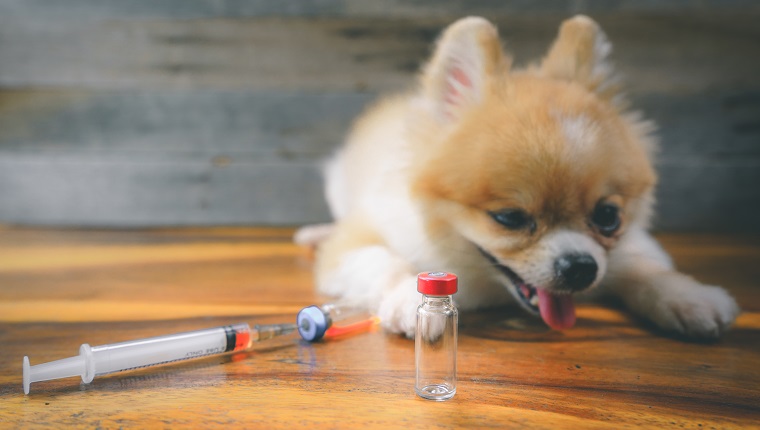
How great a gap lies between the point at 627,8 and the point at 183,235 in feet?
6.42

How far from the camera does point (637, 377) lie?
1.10 m

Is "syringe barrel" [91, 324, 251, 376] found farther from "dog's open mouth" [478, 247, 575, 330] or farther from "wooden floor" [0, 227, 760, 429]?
"dog's open mouth" [478, 247, 575, 330]

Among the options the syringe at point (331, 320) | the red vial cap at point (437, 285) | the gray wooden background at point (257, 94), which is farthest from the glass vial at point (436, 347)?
the gray wooden background at point (257, 94)

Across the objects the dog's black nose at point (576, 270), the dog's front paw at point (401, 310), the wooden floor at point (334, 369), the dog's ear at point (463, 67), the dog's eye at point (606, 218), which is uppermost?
the dog's ear at point (463, 67)

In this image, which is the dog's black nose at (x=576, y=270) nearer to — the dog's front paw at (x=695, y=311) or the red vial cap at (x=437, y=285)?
the dog's front paw at (x=695, y=311)

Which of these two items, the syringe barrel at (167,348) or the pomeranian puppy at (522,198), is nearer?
the syringe barrel at (167,348)

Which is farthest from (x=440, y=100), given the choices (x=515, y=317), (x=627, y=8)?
(x=627, y=8)

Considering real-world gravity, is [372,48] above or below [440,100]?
above

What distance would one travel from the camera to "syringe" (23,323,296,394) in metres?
1.03

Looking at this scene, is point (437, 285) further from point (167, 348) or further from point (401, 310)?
point (167, 348)

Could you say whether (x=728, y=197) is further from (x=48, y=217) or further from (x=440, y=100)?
(x=48, y=217)

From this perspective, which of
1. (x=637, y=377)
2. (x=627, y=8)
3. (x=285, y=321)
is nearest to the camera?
(x=637, y=377)

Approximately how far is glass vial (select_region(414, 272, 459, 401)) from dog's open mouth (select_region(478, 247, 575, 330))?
33cm

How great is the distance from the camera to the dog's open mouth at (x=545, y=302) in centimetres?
133
